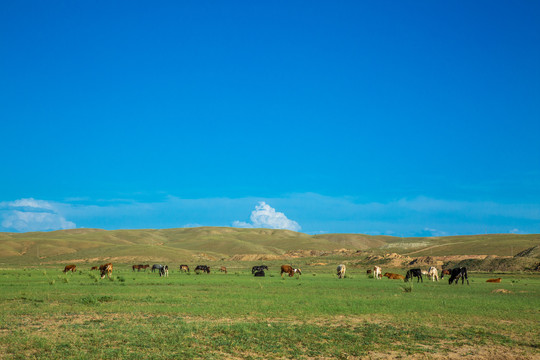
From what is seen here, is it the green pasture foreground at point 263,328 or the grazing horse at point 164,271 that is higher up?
the grazing horse at point 164,271

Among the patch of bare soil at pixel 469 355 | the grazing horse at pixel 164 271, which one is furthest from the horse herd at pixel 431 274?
the patch of bare soil at pixel 469 355

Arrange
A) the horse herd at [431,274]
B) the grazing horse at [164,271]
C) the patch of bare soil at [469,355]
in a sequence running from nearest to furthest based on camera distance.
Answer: the patch of bare soil at [469,355], the horse herd at [431,274], the grazing horse at [164,271]

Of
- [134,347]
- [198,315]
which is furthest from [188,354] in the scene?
[198,315]

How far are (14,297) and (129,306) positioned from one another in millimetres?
8428

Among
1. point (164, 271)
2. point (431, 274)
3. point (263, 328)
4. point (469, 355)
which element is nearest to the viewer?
point (469, 355)

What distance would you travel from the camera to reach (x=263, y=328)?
54.4 feet

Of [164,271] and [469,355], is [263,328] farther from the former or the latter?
[164,271]

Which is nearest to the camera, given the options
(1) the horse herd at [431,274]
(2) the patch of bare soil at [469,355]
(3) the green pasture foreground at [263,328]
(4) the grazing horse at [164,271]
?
(2) the patch of bare soil at [469,355]

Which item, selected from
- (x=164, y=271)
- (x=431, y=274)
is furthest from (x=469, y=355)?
(x=164, y=271)

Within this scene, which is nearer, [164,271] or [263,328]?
[263,328]

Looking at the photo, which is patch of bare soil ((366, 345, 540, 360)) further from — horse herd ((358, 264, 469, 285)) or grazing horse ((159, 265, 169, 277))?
grazing horse ((159, 265, 169, 277))

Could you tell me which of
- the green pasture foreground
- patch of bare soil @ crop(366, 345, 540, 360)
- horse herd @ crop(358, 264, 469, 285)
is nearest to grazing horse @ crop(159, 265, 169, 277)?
horse herd @ crop(358, 264, 469, 285)

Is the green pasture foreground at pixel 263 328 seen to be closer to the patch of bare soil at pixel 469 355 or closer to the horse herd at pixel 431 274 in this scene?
the patch of bare soil at pixel 469 355

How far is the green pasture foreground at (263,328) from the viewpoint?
13.3m
